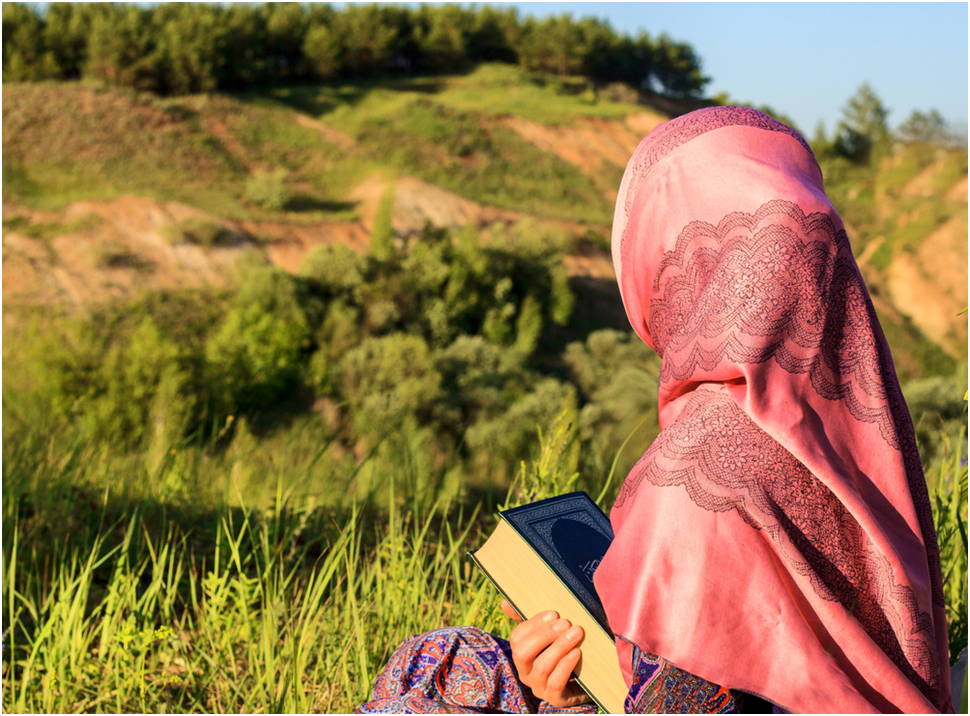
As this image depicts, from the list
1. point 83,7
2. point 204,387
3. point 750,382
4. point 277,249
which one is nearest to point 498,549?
point 750,382

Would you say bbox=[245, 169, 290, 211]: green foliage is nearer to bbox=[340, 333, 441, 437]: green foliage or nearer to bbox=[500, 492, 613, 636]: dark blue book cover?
bbox=[340, 333, 441, 437]: green foliage

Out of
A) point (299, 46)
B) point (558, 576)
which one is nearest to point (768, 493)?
point (558, 576)

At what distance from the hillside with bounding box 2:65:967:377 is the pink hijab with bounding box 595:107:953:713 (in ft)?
45.9

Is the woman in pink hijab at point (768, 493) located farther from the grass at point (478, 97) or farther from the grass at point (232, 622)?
the grass at point (478, 97)

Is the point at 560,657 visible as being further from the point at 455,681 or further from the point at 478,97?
the point at 478,97

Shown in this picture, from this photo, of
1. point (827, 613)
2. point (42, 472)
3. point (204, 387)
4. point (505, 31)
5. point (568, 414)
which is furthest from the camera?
point (505, 31)

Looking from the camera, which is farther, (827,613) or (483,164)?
(483,164)

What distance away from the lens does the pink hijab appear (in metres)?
Result: 0.67

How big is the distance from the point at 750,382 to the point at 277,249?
1653 cm

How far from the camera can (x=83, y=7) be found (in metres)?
21.3

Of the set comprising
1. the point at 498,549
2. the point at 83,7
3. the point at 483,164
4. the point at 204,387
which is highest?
the point at 83,7

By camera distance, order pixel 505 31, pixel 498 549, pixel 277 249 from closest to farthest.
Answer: pixel 498 549 < pixel 277 249 < pixel 505 31

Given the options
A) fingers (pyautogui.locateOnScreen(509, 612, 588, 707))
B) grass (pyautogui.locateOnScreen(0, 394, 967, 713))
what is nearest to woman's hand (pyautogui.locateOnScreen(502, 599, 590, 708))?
fingers (pyautogui.locateOnScreen(509, 612, 588, 707))

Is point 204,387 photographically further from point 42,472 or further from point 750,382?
point 750,382
